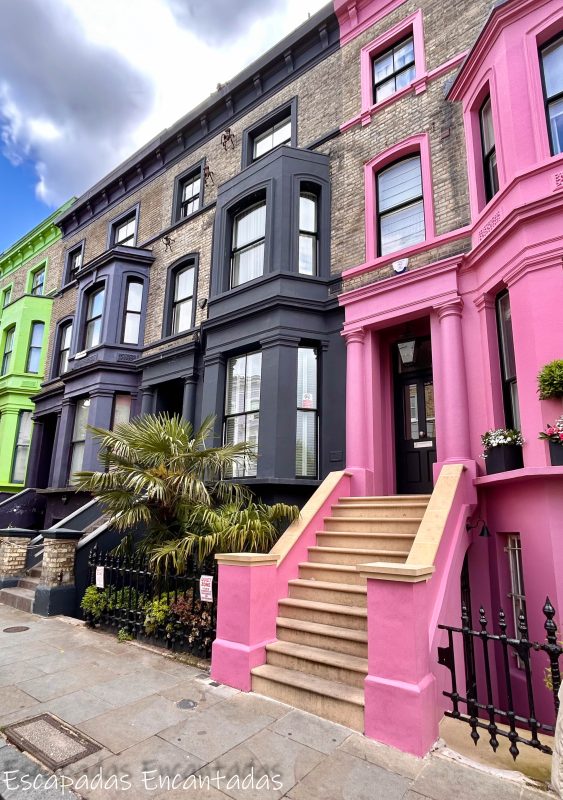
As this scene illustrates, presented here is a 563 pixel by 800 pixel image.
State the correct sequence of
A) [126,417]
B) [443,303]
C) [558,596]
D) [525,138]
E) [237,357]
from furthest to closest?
1. [126,417]
2. [237,357]
3. [443,303]
4. [525,138]
5. [558,596]

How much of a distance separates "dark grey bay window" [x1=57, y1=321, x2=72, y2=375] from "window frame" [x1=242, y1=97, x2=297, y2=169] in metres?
8.80

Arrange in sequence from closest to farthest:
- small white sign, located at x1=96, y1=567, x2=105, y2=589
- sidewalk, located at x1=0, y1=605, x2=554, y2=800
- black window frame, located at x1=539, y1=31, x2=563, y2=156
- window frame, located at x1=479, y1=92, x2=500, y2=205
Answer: sidewalk, located at x1=0, y1=605, x2=554, y2=800 < black window frame, located at x1=539, y1=31, x2=563, y2=156 < small white sign, located at x1=96, y1=567, x2=105, y2=589 < window frame, located at x1=479, y1=92, x2=500, y2=205

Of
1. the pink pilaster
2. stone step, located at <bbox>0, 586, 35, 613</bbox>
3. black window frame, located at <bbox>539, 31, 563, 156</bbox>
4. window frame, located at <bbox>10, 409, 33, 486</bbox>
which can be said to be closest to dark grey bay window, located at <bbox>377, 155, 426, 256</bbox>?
black window frame, located at <bbox>539, 31, 563, 156</bbox>

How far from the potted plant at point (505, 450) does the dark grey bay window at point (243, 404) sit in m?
4.32

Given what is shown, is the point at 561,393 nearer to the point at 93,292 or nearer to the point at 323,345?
the point at 323,345

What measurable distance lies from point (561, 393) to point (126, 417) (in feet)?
36.0

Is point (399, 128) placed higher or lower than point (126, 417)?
higher

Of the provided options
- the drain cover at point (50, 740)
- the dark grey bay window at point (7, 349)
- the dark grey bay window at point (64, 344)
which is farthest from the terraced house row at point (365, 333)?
the dark grey bay window at point (7, 349)

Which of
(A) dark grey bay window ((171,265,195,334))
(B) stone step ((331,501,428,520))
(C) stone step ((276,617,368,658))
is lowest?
(C) stone step ((276,617,368,658))

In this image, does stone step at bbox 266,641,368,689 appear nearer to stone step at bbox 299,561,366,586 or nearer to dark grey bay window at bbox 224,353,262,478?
stone step at bbox 299,561,366,586

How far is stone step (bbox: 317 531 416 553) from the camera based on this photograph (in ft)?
19.6

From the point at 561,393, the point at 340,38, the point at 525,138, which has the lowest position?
the point at 561,393

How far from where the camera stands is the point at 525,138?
653cm

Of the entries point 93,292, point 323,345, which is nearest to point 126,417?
point 93,292
